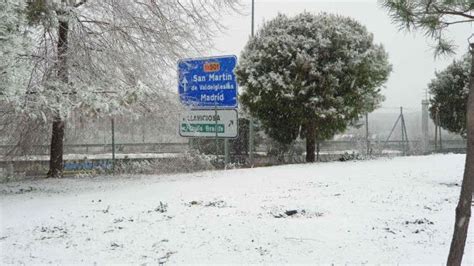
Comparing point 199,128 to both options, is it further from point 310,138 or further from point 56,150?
point 56,150

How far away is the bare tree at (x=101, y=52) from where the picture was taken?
357 inches

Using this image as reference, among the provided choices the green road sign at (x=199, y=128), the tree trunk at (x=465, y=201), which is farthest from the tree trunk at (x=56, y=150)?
the tree trunk at (x=465, y=201)

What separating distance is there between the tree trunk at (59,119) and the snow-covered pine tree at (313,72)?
5111mm

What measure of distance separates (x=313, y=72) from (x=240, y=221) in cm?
807

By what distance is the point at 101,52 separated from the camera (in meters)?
10.4

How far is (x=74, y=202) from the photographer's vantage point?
801cm

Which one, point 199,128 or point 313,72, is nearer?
point 313,72

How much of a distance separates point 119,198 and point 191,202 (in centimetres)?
150

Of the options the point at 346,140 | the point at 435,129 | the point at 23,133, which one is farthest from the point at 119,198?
the point at 435,129

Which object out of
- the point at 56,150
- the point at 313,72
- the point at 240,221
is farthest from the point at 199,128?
the point at 240,221

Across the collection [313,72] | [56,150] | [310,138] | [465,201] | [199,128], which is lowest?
[465,201]

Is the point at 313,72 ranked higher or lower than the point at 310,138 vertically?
higher

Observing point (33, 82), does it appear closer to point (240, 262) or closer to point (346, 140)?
point (240, 262)

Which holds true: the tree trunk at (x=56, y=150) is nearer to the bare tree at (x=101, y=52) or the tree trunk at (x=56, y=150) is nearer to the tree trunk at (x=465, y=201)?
the bare tree at (x=101, y=52)
